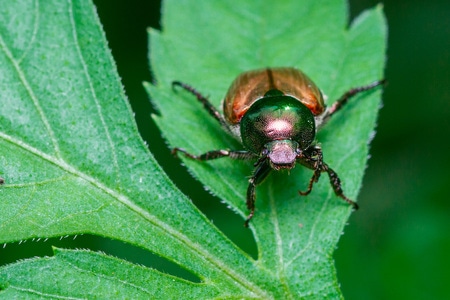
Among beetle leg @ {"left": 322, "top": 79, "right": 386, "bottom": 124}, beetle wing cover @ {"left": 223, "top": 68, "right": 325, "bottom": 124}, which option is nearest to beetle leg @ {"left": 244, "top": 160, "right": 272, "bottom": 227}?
beetle wing cover @ {"left": 223, "top": 68, "right": 325, "bottom": 124}

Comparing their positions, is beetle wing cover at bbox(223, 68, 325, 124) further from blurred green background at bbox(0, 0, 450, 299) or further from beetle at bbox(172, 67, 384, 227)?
blurred green background at bbox(0, 0, 450, 299)

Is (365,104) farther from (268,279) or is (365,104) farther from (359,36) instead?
(268,279)

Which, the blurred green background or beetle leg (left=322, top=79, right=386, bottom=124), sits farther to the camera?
the blurred green background

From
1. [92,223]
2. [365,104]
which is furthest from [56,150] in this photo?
[365,104]

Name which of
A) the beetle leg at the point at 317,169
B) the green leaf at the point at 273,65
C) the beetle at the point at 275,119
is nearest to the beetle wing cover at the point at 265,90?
the beetle at the point at 275,119

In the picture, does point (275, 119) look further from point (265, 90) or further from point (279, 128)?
point (265, 90)
